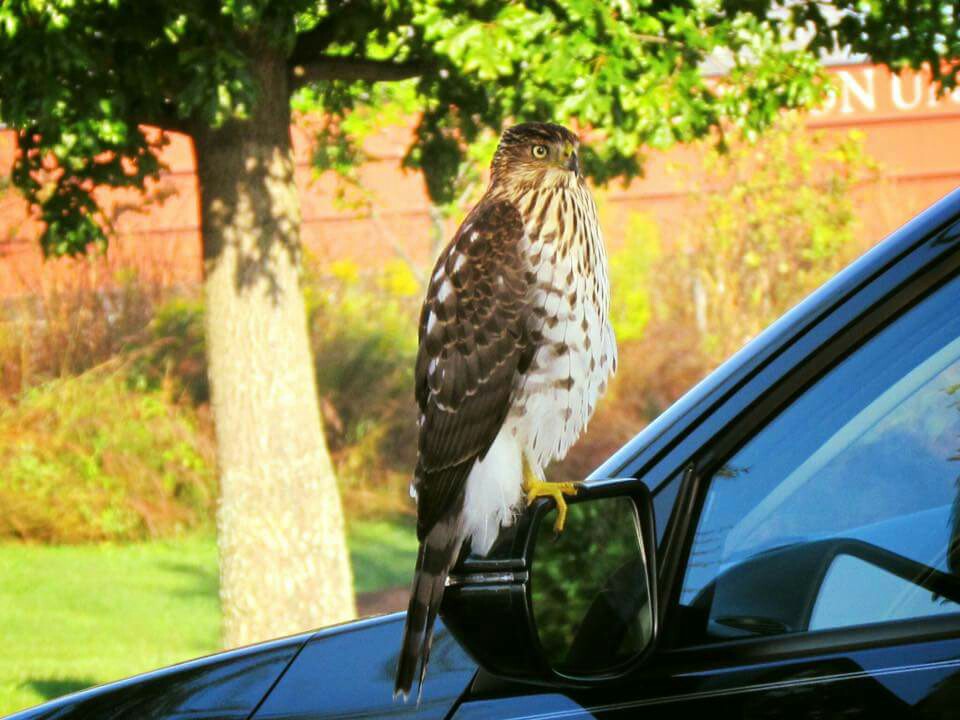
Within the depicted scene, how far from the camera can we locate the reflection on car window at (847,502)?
172 cm

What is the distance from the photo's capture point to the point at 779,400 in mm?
1769

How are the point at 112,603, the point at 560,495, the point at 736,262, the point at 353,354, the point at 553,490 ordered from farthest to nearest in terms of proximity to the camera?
the point at 736,262, the point at 353,354, the point at 112,603, the point at 553,490, the point at 560,495

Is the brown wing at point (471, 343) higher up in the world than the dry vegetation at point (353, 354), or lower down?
higher up

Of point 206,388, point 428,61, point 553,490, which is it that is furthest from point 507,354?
point 206,388

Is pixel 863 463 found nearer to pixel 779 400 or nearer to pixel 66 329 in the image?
pixel 779 400

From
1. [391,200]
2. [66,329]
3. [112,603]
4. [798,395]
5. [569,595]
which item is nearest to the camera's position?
[798,395]

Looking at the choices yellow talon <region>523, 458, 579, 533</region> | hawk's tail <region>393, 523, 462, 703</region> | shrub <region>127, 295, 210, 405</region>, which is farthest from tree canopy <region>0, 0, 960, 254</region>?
shrub <region>127, 295, 210, 405</region>

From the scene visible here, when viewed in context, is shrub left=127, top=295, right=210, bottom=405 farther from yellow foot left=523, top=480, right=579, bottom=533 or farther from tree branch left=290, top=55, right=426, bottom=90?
yellow foot left=523, top=480, right=579, bottom=533

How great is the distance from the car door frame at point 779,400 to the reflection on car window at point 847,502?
0.02 meters

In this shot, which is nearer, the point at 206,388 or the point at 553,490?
the point at 553,490

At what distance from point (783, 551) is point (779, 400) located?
199mm

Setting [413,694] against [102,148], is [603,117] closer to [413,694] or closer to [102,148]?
[102,148]

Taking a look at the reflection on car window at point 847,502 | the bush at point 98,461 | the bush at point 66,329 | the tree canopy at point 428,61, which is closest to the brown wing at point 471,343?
the reflection on car window at point 847,502

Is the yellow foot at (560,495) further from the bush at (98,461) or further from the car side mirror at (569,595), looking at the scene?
the bush at (98,461)
